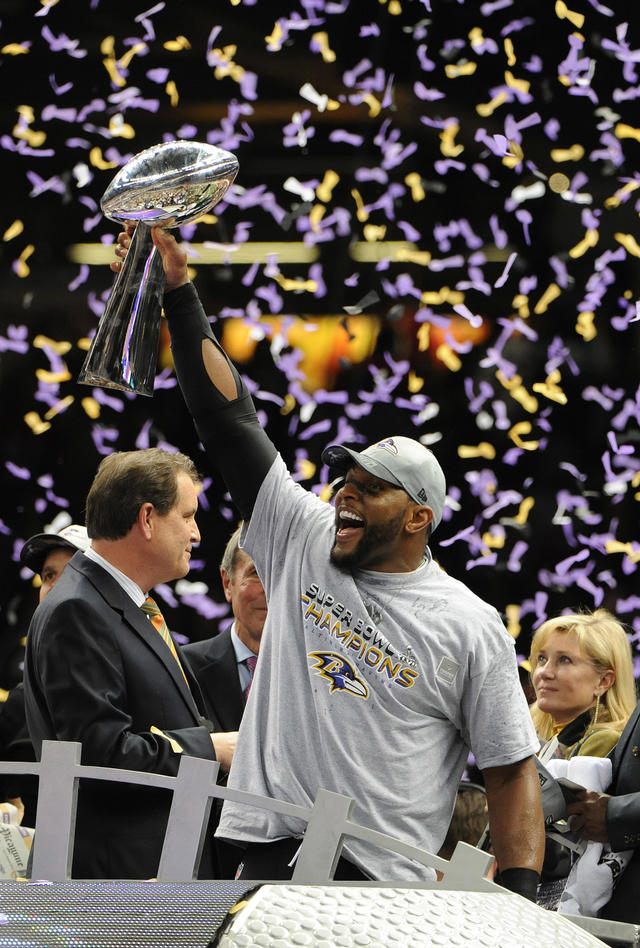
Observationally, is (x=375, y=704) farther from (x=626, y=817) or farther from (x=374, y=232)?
(x=374, y=232)

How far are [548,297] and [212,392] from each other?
3065 millimetres

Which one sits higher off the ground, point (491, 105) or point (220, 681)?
point (491, 105)

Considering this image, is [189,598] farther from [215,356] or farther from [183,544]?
[215,356]

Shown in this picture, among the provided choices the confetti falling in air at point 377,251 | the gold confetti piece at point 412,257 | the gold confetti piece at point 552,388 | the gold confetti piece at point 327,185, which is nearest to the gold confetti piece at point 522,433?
the confetti falling in air at point 377,251

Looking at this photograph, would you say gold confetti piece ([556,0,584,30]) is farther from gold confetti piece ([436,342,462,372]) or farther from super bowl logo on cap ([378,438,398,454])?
super bowl logo on cap ([378,438,398,454])

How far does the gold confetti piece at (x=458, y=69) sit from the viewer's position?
4.87m

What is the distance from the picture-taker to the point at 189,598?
4.49m

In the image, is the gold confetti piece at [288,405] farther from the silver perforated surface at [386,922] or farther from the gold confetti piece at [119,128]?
the silver perforated surface at [386,922]

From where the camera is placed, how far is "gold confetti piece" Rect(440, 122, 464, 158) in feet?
16.0

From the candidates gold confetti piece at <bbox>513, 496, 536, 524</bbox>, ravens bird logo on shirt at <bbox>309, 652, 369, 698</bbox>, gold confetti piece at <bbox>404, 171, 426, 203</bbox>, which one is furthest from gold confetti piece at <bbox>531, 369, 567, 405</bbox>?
ravens bird logo on shirt at <bbox>309, 652, 369, 698</bbox>

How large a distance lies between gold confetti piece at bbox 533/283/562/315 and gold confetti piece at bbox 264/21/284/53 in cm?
150

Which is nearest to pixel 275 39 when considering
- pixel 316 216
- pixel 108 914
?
pixel 316 216

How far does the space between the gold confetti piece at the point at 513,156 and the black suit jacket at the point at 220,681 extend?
290cm

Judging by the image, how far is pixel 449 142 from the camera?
489cm
